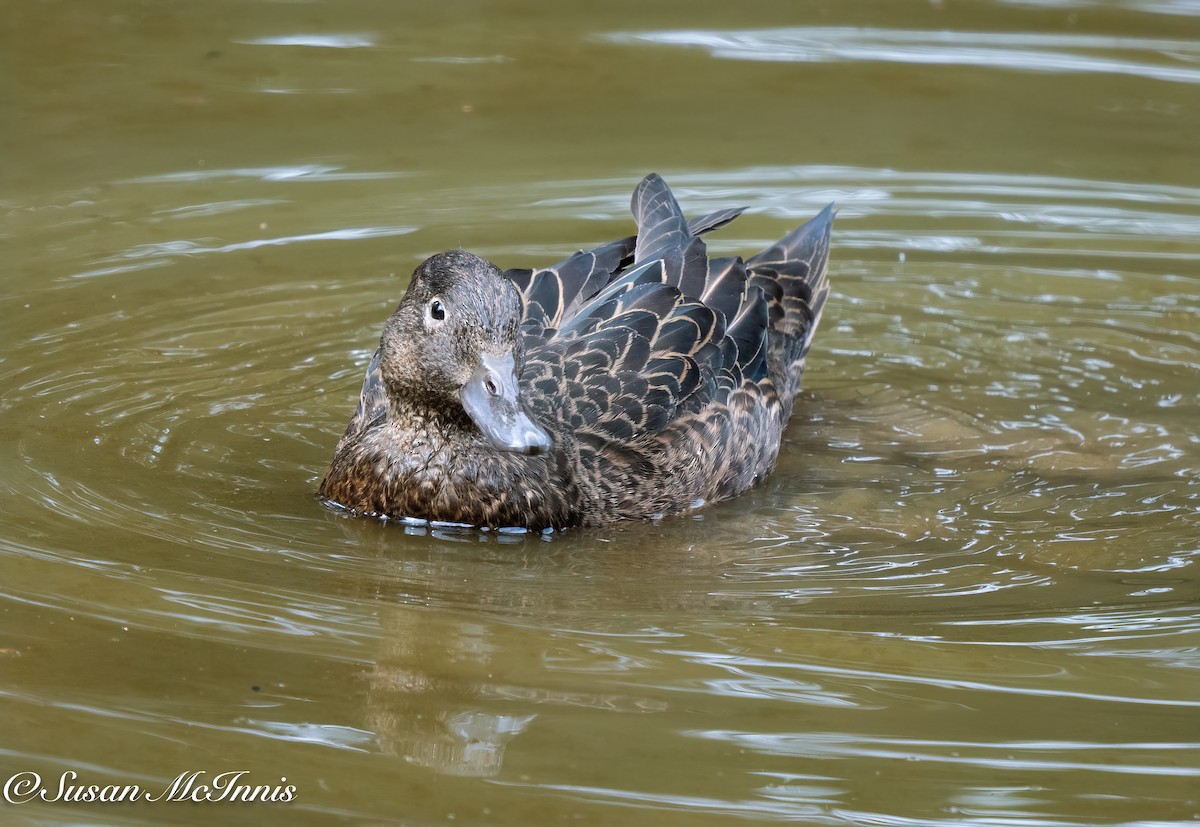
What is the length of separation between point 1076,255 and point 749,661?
205 inches

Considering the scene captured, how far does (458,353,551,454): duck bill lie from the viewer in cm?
561

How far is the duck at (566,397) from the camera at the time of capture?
587cm

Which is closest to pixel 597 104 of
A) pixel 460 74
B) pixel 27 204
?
pixel 460 74

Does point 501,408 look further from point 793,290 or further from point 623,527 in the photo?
point 793,290

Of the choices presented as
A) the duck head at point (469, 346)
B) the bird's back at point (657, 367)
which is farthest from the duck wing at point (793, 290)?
the duck head at point (469, 346)

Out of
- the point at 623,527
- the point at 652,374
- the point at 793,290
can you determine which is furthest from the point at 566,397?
the point at 793,290

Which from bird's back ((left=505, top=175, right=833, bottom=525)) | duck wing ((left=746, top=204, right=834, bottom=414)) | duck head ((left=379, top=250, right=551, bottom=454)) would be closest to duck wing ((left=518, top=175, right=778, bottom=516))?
bird's back ((left=505, top=175, right=833, bottom=525))

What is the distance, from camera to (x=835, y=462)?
718cm

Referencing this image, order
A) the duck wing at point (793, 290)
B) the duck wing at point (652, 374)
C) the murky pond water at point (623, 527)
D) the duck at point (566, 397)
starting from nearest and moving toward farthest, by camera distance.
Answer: the murky pond water at point (623, 527) → the duck at point (566, 397) → the duck wing at point (652, 374) → the duck wing at point (793, 290)

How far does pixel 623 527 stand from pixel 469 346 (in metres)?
1.01

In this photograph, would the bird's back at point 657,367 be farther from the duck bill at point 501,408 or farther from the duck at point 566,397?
the duck bill at point 501,408

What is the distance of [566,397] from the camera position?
21.1ft

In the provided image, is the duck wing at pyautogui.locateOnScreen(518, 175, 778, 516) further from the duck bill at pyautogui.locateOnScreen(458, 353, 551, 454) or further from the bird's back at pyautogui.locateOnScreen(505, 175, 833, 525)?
the duck bill at pyautogui.locateOnScreen(458, 353, 551, 454)

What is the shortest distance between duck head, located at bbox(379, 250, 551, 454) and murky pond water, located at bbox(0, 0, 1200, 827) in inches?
20.3
